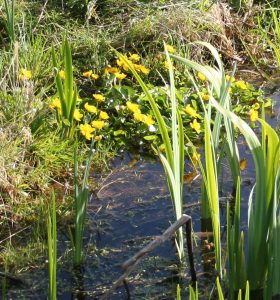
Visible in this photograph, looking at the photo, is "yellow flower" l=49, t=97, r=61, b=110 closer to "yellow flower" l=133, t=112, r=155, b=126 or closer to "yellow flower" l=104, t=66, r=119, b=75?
"yellow flower" l=133, t=112, r=155, b=126

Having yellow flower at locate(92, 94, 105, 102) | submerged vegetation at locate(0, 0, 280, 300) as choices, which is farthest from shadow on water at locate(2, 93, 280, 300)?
yellow flower at locate(92, 94, 105, 102)

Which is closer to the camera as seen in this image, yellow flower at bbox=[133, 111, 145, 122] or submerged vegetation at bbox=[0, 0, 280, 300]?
submerged vegetation at bbox=[0, 0, 280, 300]

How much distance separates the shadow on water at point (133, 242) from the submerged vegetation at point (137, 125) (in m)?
0.02

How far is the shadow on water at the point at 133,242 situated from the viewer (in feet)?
9.22

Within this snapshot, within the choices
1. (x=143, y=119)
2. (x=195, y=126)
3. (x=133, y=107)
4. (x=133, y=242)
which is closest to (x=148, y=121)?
(x=143, y=119)

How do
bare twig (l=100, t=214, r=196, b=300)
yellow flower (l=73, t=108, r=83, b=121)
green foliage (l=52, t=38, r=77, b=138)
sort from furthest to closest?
1. yellow flower (l=73, t=108, r=83, b=121)
2. green foliage (l=52, t=38, r=77, b=138)
3. bare twig (l=100, t=214, r=196, b=300)

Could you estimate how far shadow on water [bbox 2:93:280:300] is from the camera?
9.22ft

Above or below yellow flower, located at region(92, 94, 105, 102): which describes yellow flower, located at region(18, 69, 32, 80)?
above

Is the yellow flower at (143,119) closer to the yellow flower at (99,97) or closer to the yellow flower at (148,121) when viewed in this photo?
the yellow flower at (148,121)

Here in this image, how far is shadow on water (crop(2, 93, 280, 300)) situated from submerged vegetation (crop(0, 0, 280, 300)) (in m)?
0.02

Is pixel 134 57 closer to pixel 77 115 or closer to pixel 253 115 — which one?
pixel 77 115

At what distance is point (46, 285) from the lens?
2.82 m

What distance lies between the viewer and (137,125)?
4.00 metres

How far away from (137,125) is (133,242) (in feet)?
3.41
